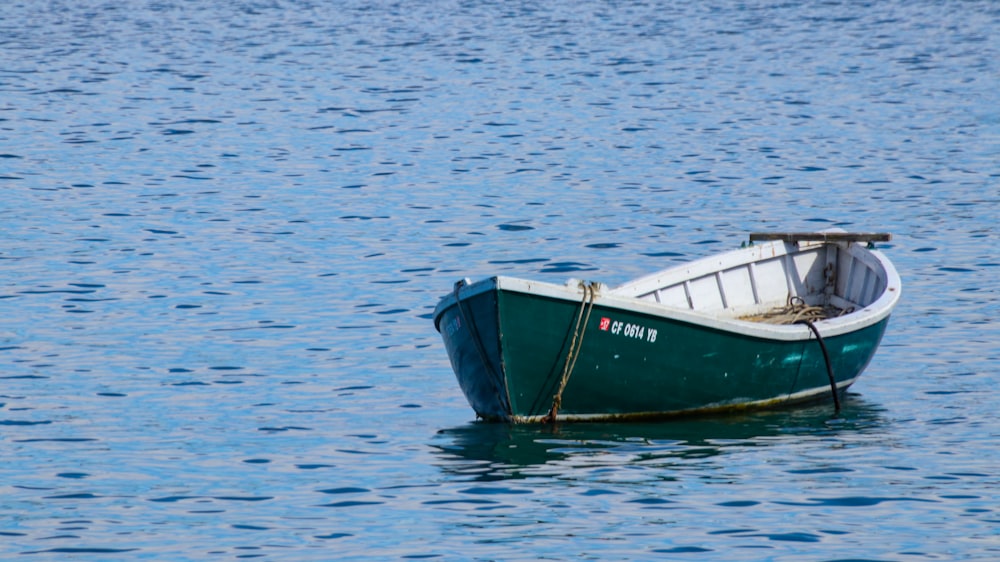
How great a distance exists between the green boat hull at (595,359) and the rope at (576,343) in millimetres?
21

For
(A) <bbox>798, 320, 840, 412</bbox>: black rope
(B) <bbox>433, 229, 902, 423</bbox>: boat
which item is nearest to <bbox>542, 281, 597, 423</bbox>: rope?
(B) <bbox>433, 229, 902, 423</bbox>: boat

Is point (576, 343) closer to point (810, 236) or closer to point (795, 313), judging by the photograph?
point (795, 313)

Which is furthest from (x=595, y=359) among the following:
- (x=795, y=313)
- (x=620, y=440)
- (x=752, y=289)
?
(x=752, y=289)

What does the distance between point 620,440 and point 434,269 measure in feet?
33.9

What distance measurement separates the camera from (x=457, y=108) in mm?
47781

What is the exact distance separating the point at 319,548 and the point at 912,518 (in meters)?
5.13

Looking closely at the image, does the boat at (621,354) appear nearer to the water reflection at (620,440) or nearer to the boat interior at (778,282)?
the water reflection at (620,440)

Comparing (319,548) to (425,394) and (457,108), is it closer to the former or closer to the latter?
(425,394)


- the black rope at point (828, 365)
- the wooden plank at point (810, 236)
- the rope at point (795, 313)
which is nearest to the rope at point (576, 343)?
the black rope at point (828, 365)

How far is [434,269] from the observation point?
2719cm

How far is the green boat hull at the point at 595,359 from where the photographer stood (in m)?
17.4

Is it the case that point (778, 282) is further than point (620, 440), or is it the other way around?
point (778, 282)

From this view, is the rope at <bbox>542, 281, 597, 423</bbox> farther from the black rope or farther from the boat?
the black rope

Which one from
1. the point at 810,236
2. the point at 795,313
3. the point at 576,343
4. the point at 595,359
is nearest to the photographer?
the point at 576,343
